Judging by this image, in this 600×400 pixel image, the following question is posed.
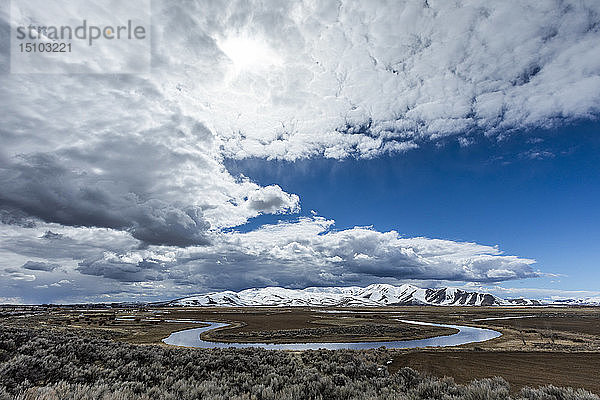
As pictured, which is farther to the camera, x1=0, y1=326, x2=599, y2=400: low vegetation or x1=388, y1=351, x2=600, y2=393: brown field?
x1=388, y1=351, x2=600, y2=393: brown field

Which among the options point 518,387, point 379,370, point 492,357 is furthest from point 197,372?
point 492,357

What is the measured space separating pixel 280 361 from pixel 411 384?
9108 millimetres

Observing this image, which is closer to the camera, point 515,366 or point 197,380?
point 197,380

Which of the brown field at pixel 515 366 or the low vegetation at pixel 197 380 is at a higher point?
the low vegetation at pixel 197 380

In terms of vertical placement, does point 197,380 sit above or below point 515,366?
above

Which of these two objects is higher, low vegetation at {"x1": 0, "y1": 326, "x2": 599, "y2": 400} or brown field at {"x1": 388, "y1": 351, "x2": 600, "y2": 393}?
low vegetation at {"x1": 0, "y1": 326, "x2": 599, "y2": 400}

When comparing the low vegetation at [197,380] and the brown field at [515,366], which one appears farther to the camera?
the brown field at [515,366]

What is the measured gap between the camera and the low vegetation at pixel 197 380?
11.0 meters

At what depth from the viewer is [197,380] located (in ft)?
50.4

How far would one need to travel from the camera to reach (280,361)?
2134cm

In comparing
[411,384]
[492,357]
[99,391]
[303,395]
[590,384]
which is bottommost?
[492,357]

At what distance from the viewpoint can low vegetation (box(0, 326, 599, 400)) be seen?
11.0 meters

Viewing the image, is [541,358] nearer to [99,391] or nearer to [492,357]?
[492,357]

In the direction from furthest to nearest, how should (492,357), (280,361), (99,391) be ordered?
(492,357)
(280,361)
(99,391)
